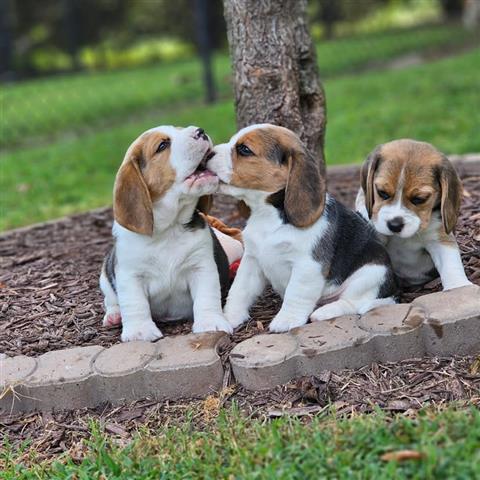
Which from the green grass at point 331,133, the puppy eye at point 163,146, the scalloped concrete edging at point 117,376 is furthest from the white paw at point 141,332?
the green grass at point 331,133

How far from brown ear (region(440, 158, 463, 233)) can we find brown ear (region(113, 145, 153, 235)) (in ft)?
5.58

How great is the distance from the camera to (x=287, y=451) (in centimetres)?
361

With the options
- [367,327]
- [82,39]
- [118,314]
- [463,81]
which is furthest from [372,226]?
[82,39]

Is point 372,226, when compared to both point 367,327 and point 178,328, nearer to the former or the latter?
point 367,327

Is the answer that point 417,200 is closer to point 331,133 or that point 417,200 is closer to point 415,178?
point 415,178

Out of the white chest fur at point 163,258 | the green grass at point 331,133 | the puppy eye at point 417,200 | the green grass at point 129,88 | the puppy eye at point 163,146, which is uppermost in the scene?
the puppy eye at point 163,146

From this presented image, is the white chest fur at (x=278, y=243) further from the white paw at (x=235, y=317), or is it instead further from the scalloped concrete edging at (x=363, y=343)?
the scalloped concrete edging at (x=363, y=343)

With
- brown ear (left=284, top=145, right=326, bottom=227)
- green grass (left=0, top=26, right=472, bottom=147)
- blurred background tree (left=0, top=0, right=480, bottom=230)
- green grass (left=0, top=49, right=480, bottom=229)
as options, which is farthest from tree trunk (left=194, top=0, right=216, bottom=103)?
brown ear (left=284, top=145, right=326, bottom=227)

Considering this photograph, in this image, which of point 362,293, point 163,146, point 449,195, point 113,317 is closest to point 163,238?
point 163,146

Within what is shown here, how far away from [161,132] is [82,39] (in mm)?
23896

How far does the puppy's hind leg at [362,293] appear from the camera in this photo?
480 centimetres

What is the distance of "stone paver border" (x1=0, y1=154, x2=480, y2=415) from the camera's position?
14.4ft

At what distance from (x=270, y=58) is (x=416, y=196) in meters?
1.99

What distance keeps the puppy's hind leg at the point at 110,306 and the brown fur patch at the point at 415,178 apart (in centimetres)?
175
